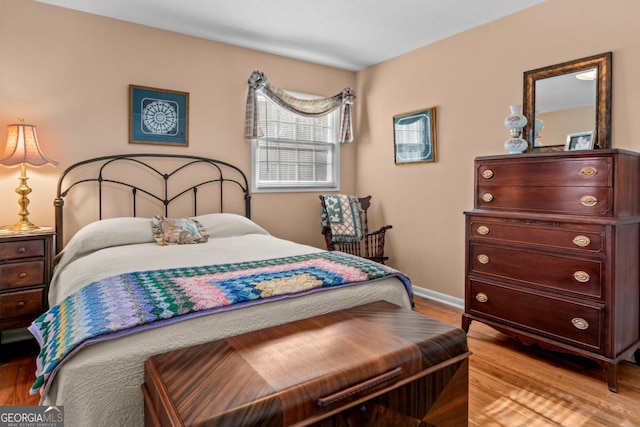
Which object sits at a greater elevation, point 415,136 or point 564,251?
point 415,136

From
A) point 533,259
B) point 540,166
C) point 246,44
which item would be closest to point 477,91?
point 540,166

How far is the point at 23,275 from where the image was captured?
2447 millimetres

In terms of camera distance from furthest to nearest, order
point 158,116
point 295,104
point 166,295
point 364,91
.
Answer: point 364,91, point 295,104, point 158,116, point 166,295

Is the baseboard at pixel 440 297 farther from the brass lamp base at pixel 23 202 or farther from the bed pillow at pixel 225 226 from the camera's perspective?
the brass lamp base at pixel 23 202

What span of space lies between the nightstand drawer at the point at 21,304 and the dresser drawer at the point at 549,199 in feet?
10.1

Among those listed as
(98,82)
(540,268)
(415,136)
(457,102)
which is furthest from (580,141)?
(98,82)

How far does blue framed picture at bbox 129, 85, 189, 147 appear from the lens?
3.23 meters

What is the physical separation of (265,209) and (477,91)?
2.26 meters

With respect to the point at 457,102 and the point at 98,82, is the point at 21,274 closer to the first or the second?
the point at 98,82

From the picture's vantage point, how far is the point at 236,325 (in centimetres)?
146

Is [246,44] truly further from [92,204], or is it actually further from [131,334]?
[131,334]

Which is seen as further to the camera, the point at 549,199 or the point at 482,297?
the point at 482,297

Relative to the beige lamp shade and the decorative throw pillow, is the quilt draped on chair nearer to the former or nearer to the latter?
the decorative throw pillow

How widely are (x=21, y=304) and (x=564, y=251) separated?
3375mm
